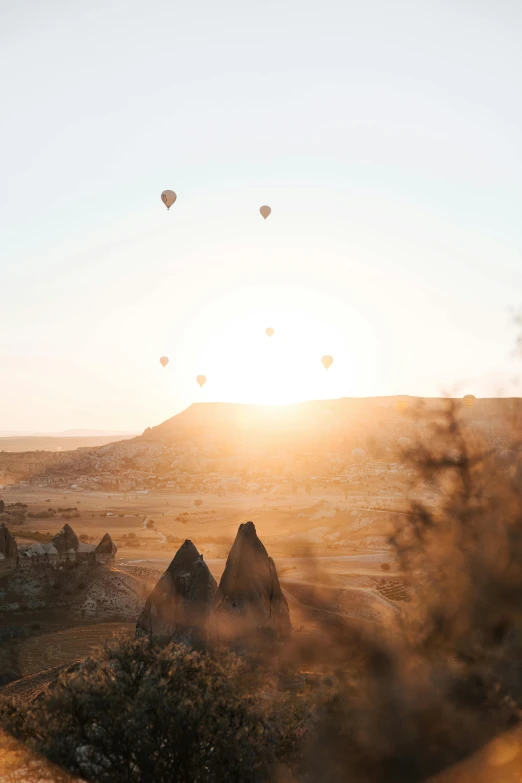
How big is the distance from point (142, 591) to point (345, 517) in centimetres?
3483

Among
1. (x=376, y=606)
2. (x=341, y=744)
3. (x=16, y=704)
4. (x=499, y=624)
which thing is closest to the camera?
(x=499, y=624)

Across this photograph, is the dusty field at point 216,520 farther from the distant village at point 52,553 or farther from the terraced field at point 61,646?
the terraced field at point 61,646

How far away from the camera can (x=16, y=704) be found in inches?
565

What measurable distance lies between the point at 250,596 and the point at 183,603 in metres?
2.40

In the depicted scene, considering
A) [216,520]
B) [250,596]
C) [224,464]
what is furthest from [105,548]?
[224,464]

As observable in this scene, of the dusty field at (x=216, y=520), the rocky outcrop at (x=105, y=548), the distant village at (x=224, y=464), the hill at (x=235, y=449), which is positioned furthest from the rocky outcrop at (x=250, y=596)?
the hill at (x=235, y=449)

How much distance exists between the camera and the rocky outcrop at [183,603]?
2186 cm

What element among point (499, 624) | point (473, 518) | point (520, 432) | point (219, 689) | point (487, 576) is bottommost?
point (219, 689)

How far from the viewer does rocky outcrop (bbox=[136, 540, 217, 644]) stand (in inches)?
861

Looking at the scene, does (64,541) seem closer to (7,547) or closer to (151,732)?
(7,547)

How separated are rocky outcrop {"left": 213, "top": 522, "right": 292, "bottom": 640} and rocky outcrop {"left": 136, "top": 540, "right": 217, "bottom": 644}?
61 centimetres

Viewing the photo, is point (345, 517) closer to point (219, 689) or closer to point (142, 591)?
point (142, 591)

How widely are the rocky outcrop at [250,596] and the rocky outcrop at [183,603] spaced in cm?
61

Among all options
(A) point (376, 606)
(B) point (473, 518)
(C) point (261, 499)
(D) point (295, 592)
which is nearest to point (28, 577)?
(D) point (295, 592)
